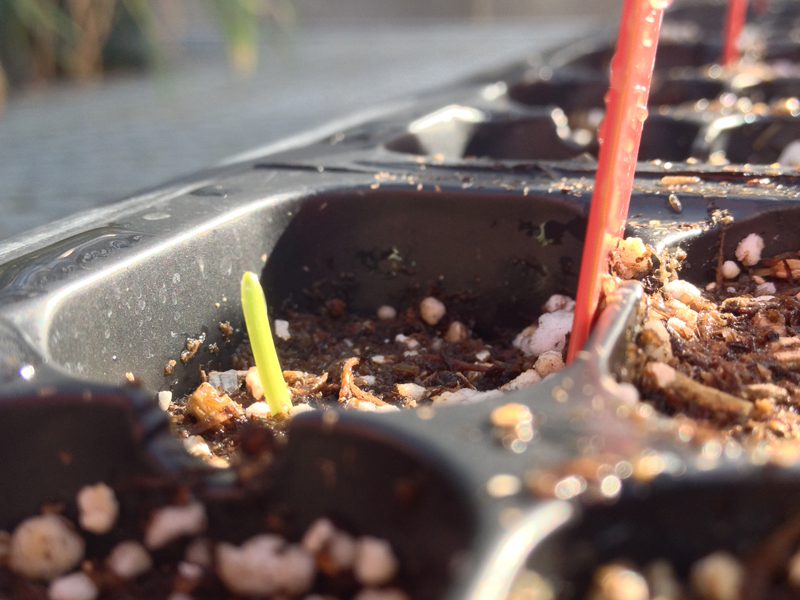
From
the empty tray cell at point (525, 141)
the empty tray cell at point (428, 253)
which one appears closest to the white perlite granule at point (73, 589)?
the empty tray cell at point (428, 253)

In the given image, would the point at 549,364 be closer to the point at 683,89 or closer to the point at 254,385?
the point at 254,385

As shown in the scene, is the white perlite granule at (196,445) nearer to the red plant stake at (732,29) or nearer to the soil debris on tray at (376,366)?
the soil debris on tray at (376,366)

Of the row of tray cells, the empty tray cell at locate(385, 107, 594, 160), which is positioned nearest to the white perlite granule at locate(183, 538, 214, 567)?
the row of tray cells

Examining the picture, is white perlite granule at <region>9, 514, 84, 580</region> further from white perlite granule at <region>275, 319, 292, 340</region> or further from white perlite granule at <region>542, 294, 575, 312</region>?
white perlite granule at <region>542, 294, 575, 312</region>

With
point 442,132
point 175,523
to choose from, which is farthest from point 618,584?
point 442,132

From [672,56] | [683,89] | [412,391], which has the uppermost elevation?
[672,56]
